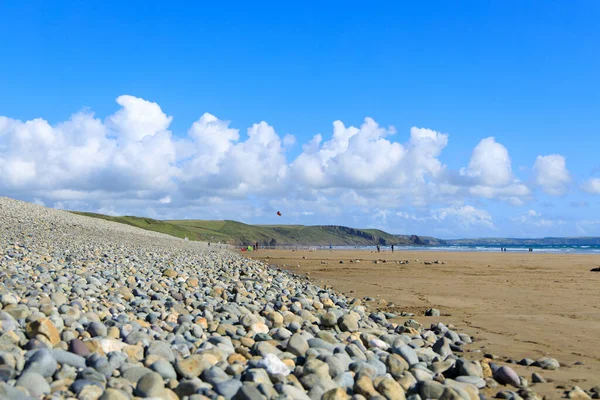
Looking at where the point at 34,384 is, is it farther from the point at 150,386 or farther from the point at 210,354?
the point at 210,354

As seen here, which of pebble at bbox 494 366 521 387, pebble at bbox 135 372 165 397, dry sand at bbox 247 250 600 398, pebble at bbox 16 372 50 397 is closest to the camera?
pebble at bbox 16 372 50 397

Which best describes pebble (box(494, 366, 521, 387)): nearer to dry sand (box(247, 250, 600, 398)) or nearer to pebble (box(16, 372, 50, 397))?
dry sand (box(247, 250, 600, 398))

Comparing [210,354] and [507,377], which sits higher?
[210,354]

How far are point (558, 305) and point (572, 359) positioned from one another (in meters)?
5.57

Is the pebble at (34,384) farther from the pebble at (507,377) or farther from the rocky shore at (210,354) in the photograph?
the pebble at (507,377)

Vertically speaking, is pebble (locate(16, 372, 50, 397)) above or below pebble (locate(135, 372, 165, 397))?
above

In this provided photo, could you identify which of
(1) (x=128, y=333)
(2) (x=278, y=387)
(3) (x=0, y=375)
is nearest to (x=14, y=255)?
Answer: (1) (x=128, y=333)

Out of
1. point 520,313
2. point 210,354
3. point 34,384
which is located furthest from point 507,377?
point 520,313

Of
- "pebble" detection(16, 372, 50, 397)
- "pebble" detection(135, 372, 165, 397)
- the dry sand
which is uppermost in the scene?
"pebble" detection(16, 372, 50, 397)

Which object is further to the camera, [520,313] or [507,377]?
[520,313]

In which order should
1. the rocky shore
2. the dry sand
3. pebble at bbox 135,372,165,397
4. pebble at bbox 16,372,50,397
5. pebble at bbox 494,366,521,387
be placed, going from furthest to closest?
the dry sand, pebble at bbox 494,366,521,387, the rocky shore, pebble at bbox 135,372,165,397, pebble at bbox 16,372,50,397

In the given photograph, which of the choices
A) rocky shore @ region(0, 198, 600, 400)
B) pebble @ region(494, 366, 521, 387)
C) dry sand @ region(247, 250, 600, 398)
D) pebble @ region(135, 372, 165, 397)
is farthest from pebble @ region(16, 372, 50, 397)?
dry sand @ region(247, 250, 600, 398)

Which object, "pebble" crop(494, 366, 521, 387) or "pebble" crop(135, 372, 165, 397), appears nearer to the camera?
"pebble" crop(135, 372, 165, 397)

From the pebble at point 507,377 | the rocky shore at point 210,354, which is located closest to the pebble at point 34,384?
the rocky shore at point 210,354
